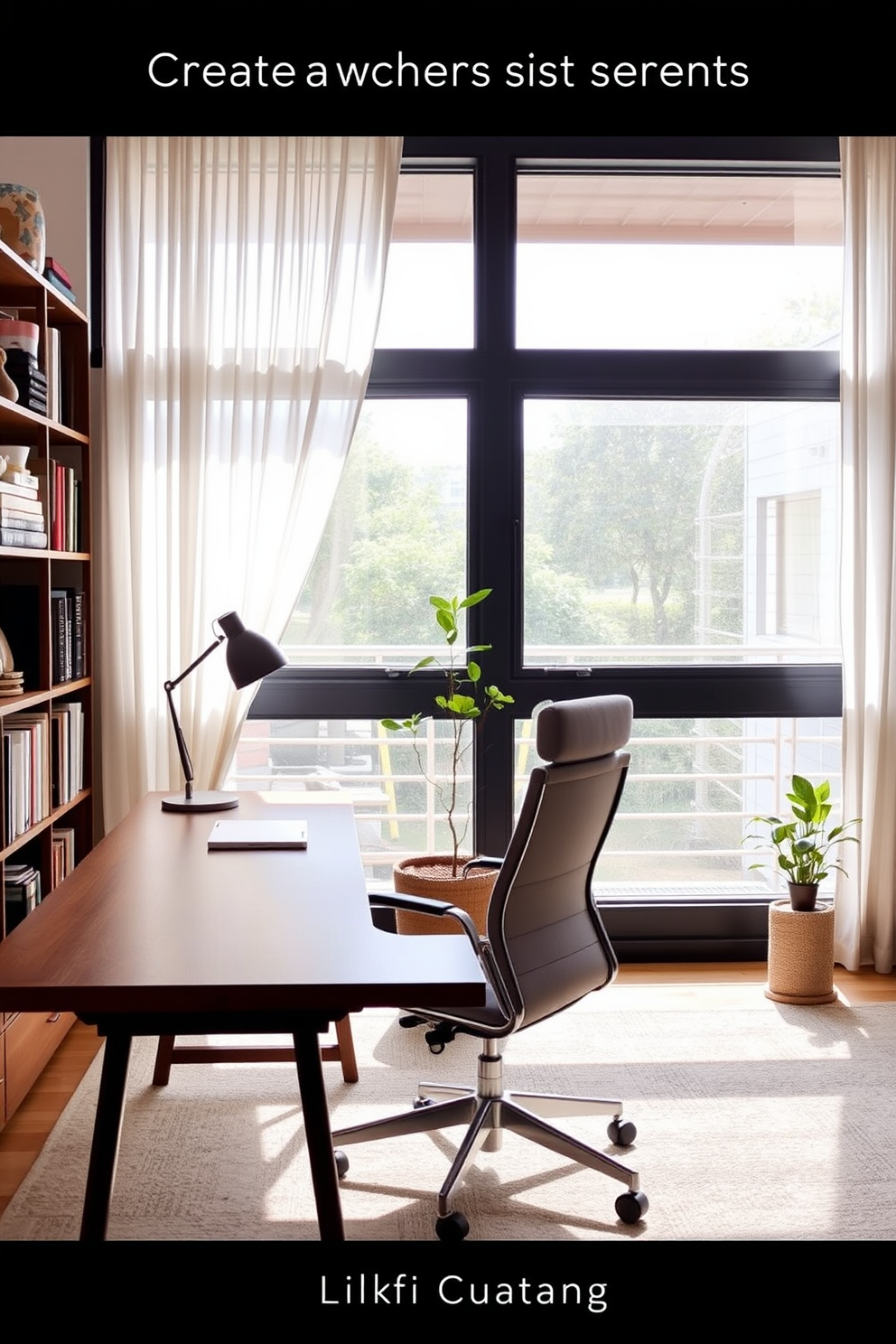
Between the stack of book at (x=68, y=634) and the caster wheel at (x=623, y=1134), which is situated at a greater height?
the stack of book at (x=68, y=634)

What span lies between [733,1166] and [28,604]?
234 centimetres

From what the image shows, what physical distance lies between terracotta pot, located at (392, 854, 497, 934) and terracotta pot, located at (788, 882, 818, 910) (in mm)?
967

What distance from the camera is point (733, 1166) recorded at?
2.74m

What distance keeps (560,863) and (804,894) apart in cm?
163

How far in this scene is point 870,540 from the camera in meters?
4.16

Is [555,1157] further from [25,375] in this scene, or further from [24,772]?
[25,375]

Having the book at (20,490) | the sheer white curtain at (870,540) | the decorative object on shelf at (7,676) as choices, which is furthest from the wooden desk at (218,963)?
the sheer white curtain at (870,540)

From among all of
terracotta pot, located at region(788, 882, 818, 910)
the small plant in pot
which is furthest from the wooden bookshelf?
terracotta pot, located at region(788, 882, 818, 910)

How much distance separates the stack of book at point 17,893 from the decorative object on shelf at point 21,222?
1617 mm

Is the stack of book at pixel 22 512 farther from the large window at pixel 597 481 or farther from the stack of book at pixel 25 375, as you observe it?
the large window at pixel 597 481

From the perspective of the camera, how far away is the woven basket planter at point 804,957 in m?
3.85

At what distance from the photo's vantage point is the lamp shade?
2.98 metres

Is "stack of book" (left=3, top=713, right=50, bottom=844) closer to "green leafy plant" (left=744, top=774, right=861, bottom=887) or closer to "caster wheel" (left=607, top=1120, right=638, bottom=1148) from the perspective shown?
"caster wheel" (left=607, top=1120, right=638, bottom=1148)

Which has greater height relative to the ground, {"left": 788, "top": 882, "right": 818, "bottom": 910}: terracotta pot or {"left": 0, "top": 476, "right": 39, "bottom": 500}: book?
{"left": 0, "top": 476, "right": 39, "bottom": 500}: book
